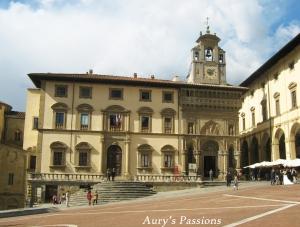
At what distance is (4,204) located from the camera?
54.8 metres

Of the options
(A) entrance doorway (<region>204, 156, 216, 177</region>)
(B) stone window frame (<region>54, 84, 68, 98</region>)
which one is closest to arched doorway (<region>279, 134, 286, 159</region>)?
(A) entrance doorway (<region>204, 156, 216, 177</region>)

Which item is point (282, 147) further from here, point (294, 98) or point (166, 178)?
point (166, 178)

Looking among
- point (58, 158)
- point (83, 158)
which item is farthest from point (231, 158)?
point (58, 158)

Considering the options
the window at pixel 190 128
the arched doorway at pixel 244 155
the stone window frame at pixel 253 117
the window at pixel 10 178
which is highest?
the stone window frame at pixel 253 117

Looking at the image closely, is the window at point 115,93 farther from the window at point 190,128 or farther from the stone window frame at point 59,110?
the window at point 190,128

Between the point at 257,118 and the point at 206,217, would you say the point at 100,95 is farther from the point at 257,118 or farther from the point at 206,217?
the point at 206,217

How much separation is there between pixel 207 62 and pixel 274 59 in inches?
302

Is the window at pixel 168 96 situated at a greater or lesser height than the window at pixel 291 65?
lesser

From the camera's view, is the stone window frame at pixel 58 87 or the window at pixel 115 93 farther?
the window at pixel 115 93

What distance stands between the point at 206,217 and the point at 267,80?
121 feet

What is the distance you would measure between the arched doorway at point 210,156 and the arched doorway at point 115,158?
370 inches

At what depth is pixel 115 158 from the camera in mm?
47969

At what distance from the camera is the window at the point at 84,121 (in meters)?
47.7

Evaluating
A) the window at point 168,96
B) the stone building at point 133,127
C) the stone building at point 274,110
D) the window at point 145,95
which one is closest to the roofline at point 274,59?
the stone building at point 274,110
